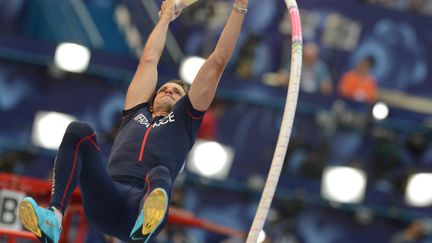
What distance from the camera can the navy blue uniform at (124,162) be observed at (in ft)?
26.9

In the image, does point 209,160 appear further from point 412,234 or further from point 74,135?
point 74,135

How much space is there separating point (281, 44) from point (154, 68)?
22.6 ft

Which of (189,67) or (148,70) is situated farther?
(189,67)

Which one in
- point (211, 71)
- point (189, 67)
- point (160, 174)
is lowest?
point (160, 174)

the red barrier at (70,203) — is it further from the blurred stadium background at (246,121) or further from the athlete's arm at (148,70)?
the athlete's arm at (148,70)

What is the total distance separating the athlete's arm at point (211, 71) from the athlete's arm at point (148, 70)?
1.97 feet

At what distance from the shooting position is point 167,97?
29.8ft

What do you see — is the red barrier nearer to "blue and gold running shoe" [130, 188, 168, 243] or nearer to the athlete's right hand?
the athlete's right hand

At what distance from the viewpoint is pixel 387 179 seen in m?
15.5

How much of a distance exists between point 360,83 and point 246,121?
75.1 inches

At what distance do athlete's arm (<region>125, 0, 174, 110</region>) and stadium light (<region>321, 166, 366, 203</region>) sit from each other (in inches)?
233

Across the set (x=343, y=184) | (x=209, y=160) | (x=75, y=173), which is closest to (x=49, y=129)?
(x=209, y=160)

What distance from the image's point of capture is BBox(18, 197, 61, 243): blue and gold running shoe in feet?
25.7

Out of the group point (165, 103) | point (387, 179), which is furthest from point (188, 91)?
point (387, 179)
